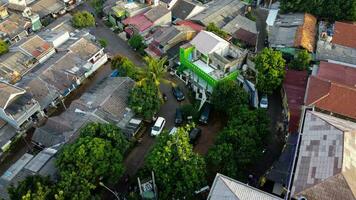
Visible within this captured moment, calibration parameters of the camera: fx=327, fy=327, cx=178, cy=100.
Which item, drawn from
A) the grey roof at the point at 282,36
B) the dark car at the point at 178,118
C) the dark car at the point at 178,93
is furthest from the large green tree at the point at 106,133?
the grey roof at the point at 282,36

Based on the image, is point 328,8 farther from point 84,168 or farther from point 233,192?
point 84,168

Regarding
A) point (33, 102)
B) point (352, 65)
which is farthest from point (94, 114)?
point (352, 65)

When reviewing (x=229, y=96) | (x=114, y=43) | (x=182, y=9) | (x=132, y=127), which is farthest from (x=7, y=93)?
(x=182, y=9)

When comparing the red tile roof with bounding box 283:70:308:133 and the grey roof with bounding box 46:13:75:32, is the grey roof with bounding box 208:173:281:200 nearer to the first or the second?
the red tile roof with bounding box 283:70:308:133

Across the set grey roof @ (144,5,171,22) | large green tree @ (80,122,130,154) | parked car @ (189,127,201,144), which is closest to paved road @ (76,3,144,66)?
grey roof @ (144,5,171,22)

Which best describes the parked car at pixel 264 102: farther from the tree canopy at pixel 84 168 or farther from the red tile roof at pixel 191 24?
the tree canopy at pixel 84 168
